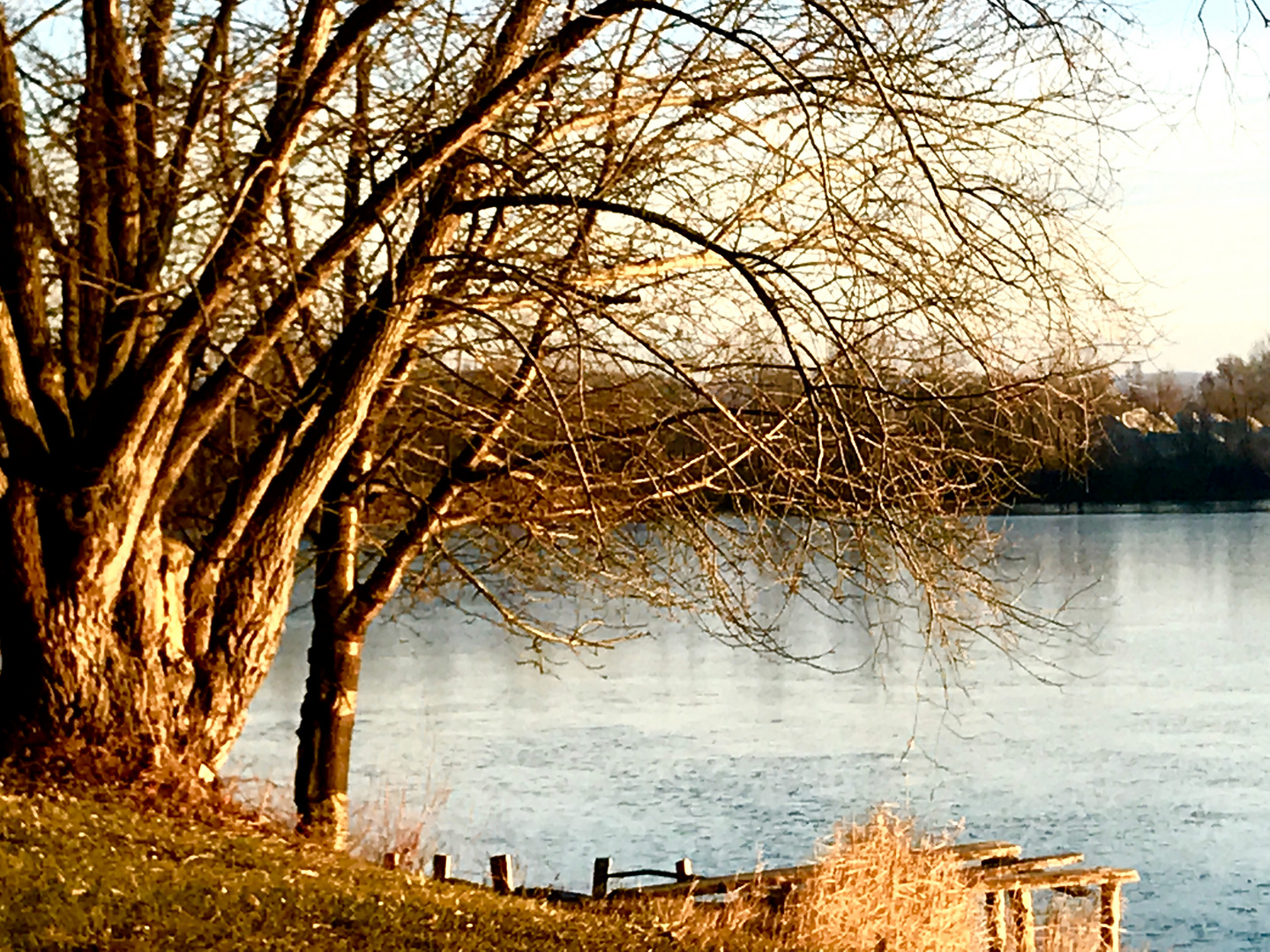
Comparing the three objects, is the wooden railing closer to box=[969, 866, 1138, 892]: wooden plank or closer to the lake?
box=[969, 866, 1138, 892]: wooden plank

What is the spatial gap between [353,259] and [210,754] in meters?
3.46

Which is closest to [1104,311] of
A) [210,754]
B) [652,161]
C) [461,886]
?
[652,161]

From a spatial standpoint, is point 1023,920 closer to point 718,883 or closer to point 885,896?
point 885,896

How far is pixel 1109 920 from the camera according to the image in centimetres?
1479

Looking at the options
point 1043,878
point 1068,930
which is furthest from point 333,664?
point 1068,930

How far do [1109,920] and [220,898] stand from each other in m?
9.97

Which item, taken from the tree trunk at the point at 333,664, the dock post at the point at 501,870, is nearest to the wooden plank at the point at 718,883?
the dock post at the point at 501,870

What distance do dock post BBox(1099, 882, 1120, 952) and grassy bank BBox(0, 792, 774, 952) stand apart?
691 centimetres

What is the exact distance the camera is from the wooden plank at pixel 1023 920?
1379cm

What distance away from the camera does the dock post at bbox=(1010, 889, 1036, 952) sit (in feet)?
45.2

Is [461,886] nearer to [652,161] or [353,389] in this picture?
[353,389]

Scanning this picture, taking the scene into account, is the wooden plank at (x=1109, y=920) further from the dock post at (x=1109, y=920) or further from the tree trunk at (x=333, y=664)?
the tree trunk at (x=333, y=664)

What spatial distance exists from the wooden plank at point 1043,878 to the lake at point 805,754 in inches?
36.2

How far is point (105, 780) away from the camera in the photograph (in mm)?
8727
